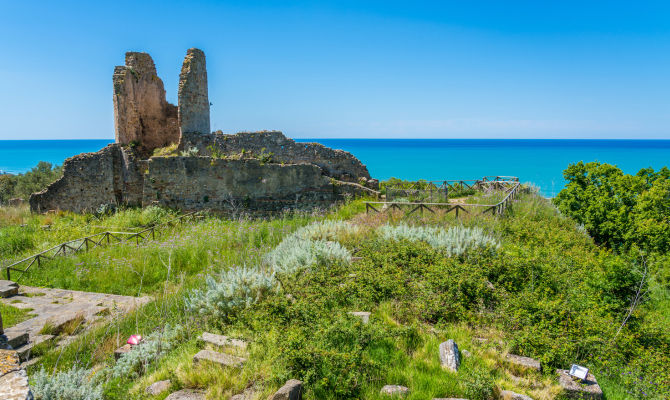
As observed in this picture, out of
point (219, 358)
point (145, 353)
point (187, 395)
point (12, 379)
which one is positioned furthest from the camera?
point (145, 353)

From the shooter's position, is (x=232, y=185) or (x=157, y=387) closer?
(x=157, y=387)

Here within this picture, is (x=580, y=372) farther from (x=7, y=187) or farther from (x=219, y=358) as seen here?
(x=7, y=187)

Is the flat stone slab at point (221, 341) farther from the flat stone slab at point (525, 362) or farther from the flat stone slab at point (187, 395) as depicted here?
the flat stone slab at point (525, 362)

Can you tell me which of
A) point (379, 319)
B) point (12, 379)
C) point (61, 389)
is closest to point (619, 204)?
point (379, 319)

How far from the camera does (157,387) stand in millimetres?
3904

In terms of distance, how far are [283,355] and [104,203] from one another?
18058mm

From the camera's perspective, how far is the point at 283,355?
12.7 ft

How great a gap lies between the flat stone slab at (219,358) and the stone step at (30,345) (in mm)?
2804

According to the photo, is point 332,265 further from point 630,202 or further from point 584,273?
point 630,202

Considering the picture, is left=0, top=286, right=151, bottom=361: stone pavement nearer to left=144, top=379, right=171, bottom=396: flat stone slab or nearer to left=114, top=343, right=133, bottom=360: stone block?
left=114, top=343, right=133, bottom=360: stone block

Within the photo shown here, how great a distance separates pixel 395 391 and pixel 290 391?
1.03 m

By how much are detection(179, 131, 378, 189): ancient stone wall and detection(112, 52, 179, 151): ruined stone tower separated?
2688 millimetres

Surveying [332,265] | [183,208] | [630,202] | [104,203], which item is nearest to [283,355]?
[332,265]

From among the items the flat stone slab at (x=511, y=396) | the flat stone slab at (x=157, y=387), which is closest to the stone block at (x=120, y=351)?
the flat stone slab at (x=157, y=387)
